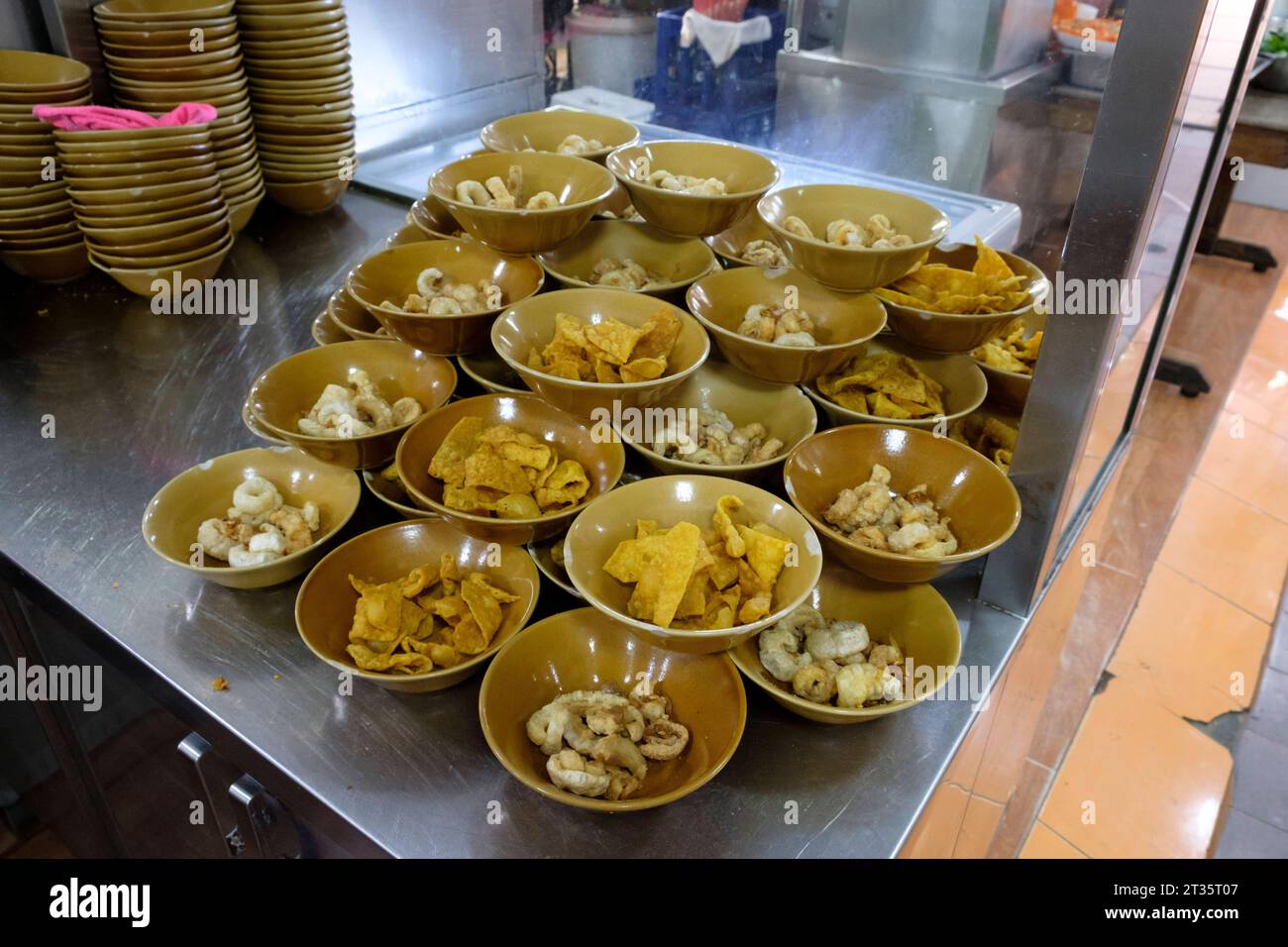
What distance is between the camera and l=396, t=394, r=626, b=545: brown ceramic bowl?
3.79 feet

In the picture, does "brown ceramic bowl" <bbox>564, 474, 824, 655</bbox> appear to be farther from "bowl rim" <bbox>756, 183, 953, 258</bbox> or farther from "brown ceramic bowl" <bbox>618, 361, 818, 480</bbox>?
"bowl rim" <bbox>756, 183, 953, 258</bbox>

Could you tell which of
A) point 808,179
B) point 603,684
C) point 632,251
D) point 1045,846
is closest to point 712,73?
point 808,179

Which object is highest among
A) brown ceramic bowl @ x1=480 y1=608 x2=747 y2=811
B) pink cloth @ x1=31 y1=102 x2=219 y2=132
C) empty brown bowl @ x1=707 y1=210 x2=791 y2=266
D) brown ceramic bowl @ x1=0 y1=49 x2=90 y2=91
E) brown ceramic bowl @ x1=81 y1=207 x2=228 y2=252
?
brown ceramic bowl @ x1=0 y1=49 x2=90 y2=91

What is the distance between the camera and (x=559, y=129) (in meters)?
1.74

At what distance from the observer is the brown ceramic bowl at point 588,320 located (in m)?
1.21

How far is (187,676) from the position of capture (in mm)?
1158

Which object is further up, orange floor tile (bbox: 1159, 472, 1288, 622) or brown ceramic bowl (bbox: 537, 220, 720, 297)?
brown ceramic bowl (bbox: 537, 220, 720, 297)

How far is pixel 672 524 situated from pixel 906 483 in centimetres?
35

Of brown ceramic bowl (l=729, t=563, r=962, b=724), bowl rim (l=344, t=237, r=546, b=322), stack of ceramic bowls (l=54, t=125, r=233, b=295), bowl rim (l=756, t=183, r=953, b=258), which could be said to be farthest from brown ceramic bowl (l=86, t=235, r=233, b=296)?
brown ceramic bowl (l=729, t=563, r=962, b=724)

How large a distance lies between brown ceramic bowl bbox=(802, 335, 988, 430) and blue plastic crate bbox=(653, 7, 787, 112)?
1188mm

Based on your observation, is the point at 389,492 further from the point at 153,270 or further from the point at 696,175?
the point at 153,270
